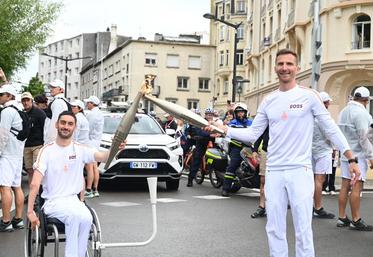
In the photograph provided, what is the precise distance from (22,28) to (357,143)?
19717 millimetres

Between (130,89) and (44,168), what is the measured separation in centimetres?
6461

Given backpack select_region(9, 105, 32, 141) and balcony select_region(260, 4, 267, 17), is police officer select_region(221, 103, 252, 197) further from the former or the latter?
balcony select_region(260, 4, 267, 17)

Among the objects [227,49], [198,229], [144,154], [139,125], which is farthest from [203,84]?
[198,229]

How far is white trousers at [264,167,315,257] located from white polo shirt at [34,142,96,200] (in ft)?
5.77

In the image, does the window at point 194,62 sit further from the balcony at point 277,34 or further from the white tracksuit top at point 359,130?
the white tracksuit top at point 359,130

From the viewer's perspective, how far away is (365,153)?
8.70 metres

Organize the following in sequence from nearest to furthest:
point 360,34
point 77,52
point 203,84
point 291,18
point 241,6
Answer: point 360,34
point 291,18
point 241,6
point 203,84
point 77,52

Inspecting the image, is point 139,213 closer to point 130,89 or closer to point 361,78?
point 361,78

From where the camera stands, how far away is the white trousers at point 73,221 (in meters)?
5.35

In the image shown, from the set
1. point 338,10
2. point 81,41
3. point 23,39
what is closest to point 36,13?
point 23,39

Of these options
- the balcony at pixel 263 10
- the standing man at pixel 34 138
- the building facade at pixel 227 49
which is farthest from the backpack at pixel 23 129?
the building facade at pixel 227 49

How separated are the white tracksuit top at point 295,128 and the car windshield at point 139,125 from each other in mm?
8710

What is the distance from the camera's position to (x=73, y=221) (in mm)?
5410

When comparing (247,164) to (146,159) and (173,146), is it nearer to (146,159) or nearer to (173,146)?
(173,146)
